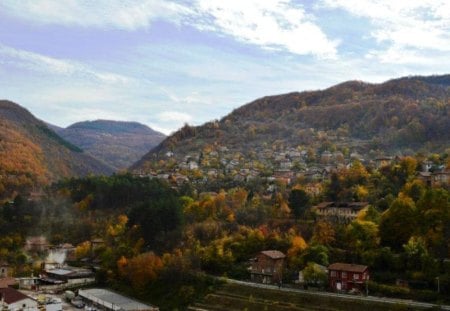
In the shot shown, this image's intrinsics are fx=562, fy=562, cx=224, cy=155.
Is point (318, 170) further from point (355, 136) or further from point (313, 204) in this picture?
point (355, 136)

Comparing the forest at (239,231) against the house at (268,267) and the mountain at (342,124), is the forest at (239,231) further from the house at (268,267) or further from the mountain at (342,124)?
the mountain at (342,124)

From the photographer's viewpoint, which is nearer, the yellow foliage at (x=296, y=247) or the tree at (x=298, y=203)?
the yellow foliage at (x=296, y=247)

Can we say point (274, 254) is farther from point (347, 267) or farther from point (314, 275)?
point (347, 267)

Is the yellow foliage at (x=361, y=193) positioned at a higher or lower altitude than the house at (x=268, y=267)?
higher

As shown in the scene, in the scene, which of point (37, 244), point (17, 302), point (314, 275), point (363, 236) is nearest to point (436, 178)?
point (363, 236)

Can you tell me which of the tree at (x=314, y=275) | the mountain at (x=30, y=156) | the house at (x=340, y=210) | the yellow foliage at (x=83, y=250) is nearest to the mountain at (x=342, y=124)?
the mountain at (x=30, y=156)

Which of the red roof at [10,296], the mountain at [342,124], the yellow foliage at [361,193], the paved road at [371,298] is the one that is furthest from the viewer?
the mountain at [342,124]

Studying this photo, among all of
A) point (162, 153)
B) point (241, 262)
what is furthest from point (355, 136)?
point (241, 262)
